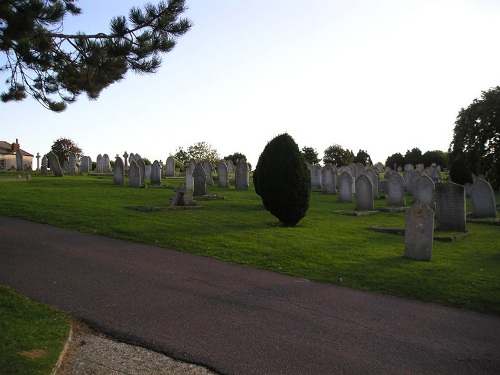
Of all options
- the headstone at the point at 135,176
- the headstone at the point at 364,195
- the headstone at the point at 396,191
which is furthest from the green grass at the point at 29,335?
the headstone at the point at 135,176

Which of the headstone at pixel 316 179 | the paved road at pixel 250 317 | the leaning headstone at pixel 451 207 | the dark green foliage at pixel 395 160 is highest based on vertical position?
the dark green foliage at pixel 395 160

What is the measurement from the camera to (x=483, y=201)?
17250mm

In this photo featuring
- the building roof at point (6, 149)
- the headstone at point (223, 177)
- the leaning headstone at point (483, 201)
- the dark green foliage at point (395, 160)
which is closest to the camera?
the leaning headstone at point (483, 201)

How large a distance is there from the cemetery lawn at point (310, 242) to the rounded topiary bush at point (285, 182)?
50 centimetres

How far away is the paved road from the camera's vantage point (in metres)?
5.16

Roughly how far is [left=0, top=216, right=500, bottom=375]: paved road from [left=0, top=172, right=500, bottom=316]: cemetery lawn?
61 cm

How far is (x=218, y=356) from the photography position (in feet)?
16.6

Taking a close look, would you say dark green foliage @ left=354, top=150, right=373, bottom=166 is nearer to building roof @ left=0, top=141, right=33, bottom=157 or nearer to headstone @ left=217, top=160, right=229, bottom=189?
headstone @ left=217, top=160, right=229, bottom=189

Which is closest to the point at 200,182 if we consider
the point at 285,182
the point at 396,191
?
the point at 285,182

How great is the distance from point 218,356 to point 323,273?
163 inches

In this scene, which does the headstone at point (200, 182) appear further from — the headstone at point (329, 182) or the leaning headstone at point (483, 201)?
the leaning headstone at point (483, 201)

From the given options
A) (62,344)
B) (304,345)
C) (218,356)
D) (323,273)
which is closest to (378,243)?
(323,273)

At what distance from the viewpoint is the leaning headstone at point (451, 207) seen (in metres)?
14.2

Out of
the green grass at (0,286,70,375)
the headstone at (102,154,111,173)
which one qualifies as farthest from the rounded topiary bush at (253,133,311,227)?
the headstone at (102,154,111,173)
